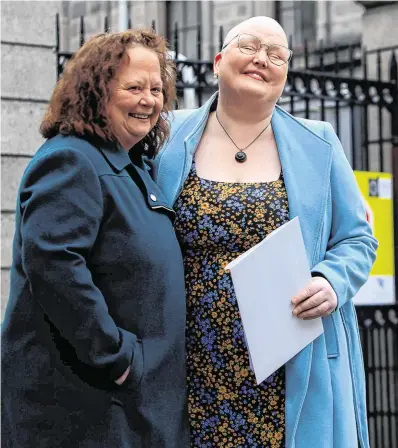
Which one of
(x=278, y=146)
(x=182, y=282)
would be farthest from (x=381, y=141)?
(x=182, y=282)

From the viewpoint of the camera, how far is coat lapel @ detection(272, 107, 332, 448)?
9.30ft

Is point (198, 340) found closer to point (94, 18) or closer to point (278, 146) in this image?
point (278, 146)

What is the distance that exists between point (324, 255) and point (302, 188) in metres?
0.23

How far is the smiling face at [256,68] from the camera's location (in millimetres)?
2922

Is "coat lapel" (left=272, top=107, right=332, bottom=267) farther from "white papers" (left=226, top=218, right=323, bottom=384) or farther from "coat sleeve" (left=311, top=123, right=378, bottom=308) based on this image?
"white papers" (left=226, top=218, right=323, bottom=384)

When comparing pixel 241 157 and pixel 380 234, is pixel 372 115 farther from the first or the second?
pixel 241 157

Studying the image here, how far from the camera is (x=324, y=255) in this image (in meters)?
2.96

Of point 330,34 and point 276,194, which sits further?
point 330,34

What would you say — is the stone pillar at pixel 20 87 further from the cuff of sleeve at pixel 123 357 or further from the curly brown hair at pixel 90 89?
the cuff of sleeve at pixel 123 357

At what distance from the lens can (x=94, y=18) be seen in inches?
660

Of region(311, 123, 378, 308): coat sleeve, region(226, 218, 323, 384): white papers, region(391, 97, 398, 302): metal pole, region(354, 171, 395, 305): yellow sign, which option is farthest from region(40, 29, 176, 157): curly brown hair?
region(391, 97, 398, 302): metal pole

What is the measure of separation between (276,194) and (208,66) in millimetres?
3312

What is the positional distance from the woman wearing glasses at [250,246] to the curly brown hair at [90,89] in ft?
1.44

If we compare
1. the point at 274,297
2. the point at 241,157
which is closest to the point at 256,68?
the point at 241,157
